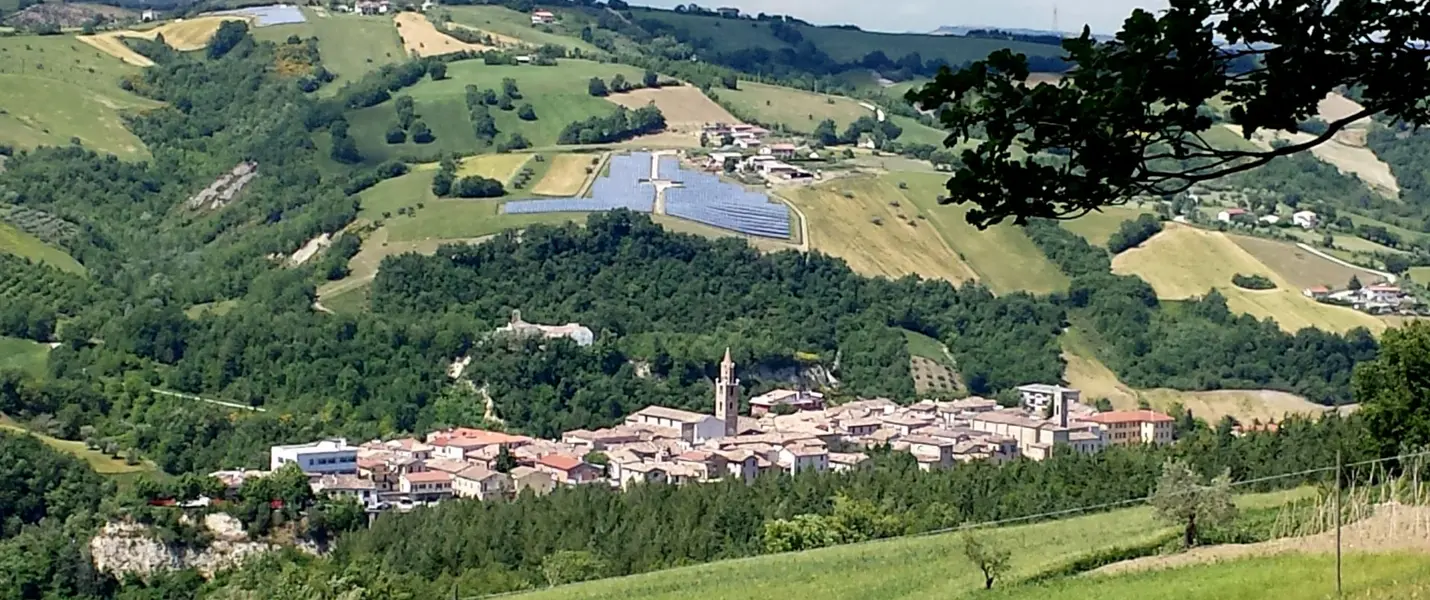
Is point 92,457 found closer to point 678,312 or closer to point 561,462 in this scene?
point 561,462

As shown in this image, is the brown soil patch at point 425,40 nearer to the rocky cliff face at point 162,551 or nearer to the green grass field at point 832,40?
the green grass field at point 832,40

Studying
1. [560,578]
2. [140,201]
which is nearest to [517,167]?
[140,201]

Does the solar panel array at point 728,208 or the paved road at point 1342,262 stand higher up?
the solar panel array at point 728,208

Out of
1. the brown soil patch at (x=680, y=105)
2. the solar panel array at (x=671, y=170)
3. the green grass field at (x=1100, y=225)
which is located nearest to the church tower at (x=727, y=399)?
the solar panel array at (x=671, y=170)

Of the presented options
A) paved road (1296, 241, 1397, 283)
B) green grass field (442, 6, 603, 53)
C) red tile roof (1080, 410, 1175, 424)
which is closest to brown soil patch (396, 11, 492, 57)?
green grass field (442, 6, 603, 53)

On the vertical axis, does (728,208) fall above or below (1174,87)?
below

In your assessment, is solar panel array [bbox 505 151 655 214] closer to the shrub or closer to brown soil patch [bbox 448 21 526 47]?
the shrub

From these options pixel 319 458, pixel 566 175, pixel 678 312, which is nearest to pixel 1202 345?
pixel 678 312
